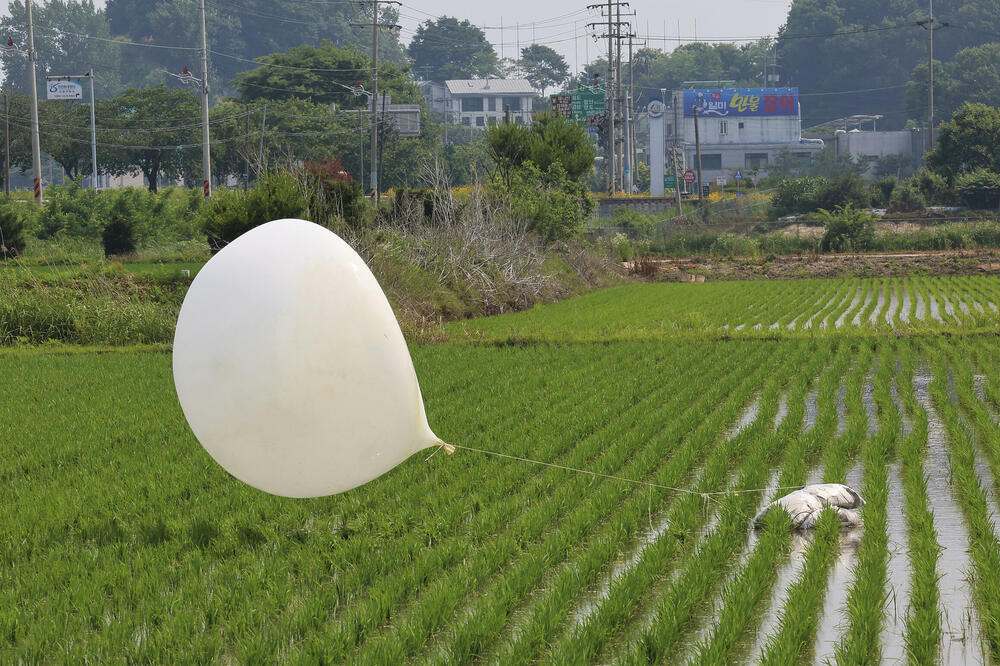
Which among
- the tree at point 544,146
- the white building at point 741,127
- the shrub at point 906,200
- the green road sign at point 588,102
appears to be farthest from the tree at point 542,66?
the tree at point 544,146

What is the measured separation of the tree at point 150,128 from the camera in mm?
68812

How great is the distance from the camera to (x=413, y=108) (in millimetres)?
61375

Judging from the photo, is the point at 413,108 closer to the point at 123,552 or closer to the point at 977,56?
the point at 123,552

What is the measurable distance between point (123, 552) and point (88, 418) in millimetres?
5052

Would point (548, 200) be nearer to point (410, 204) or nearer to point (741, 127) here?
point (410, 204)

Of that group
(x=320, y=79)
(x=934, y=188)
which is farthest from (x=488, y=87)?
(x=934, y=188)

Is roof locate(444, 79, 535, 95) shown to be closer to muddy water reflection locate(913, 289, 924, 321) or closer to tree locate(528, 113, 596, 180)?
tree locate(528, 113, 596, 180)

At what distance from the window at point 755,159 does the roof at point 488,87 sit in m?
39.8

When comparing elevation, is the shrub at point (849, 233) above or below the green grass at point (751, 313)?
above

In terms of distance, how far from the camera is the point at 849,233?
1773 inches

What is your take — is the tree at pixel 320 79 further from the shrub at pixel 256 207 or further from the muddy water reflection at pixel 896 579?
the muddy water reflection at pixel 896 579

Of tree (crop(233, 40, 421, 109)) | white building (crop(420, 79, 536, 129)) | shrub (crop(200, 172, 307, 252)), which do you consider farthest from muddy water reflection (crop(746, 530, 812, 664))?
white building (crop(420, 79, 536, 129))

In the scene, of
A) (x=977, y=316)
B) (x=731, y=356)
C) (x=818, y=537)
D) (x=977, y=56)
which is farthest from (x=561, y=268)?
(x=977, y=56)

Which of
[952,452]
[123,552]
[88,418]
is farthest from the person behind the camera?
[88,418]
